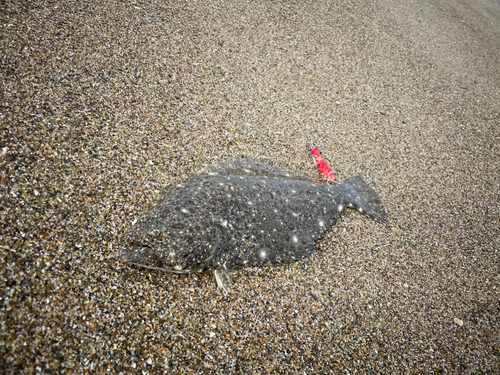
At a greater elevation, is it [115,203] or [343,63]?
[343,63]

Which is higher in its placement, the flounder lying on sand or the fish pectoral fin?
the flounder lying on sand

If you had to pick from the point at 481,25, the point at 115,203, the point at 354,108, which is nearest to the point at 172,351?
the point at 115,203

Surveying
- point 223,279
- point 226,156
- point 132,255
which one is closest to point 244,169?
point 226,156

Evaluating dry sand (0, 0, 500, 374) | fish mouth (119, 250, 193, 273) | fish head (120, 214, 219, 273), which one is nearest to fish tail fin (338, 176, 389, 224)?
dry sand (0, 0, 500, 374)

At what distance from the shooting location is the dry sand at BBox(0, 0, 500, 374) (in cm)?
178

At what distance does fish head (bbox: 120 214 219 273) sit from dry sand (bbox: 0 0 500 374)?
0.12 metres

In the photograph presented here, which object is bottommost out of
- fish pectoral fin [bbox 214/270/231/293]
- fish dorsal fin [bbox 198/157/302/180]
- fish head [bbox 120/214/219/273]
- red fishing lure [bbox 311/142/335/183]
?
fish pectoral fin [bbox 214/270/231/293]

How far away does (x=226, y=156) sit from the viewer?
9.20ft

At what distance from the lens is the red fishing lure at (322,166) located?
10.1 feet

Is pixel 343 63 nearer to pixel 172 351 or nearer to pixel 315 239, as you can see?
pixel 315 239

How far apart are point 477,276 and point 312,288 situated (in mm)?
1969

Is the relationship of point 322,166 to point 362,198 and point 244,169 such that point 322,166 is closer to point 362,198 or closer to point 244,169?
point 362,198

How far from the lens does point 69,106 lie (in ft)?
7.93

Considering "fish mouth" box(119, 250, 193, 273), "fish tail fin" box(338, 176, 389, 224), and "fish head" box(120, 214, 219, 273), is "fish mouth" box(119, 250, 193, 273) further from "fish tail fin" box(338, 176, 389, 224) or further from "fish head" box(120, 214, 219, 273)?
"fish tail fin" box(338, 176, 389, 224)
